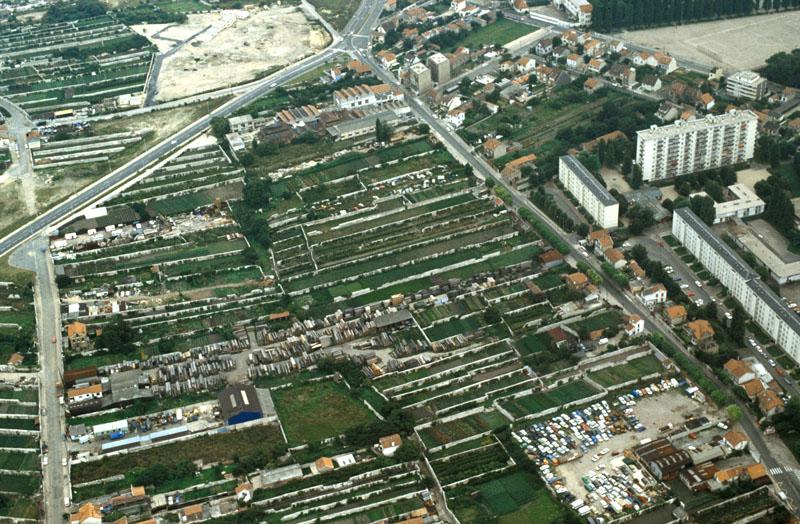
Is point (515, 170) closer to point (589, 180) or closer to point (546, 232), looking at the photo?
point (589, 180)

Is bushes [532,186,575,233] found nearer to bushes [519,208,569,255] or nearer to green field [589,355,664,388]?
bushes [519,208,569,255]

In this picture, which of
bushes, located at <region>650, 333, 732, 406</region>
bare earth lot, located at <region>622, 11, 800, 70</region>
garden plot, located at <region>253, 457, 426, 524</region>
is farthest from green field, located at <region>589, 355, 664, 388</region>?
bare earth lot, located at <region>622, 11, 800, 70</region>

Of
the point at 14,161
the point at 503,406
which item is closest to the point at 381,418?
the point at 503,406

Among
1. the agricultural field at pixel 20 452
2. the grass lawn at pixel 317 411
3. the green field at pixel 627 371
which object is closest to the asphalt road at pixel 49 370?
the agricultural field at pixel 20 452

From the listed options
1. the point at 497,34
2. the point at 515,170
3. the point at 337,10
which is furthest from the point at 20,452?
the point at 337,10

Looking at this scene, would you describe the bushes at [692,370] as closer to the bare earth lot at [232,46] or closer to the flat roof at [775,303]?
the flat roof at [775,303]

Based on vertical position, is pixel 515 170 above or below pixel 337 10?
below
